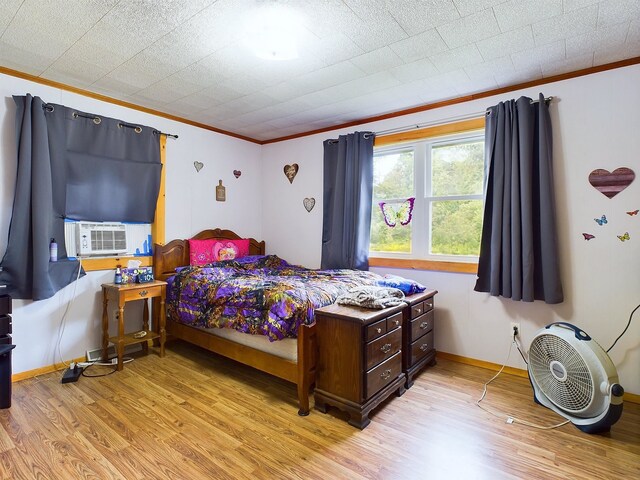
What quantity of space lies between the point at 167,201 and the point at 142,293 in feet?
3.44

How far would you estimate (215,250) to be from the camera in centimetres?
388

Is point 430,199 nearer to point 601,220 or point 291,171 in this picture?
point 601,220

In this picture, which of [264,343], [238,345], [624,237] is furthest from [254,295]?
[624,237]

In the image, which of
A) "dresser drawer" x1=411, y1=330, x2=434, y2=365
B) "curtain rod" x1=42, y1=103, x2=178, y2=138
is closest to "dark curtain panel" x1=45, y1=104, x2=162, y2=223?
"curtain rod" x1=42, y1=103, x2=178, y2=138

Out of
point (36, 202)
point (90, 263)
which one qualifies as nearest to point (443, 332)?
point (90, 263)

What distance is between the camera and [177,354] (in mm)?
3275

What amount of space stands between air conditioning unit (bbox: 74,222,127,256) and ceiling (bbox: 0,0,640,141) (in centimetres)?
118

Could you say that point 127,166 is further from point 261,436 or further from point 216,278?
point 261,436

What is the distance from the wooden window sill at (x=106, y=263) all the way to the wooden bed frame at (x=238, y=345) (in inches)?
7.5

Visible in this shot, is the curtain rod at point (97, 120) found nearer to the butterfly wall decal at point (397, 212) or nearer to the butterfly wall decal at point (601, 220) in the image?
the butterfly wall decal at point (397, 212)

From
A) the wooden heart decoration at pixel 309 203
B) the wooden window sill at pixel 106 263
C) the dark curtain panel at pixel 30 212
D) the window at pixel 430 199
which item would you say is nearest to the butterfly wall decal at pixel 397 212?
the window at pixel 430 199

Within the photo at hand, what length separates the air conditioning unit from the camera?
294 cm

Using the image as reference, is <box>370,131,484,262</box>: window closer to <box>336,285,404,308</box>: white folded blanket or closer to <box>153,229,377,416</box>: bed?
<box>153,229,377,416</box>: bed

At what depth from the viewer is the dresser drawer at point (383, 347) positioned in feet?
6.90
